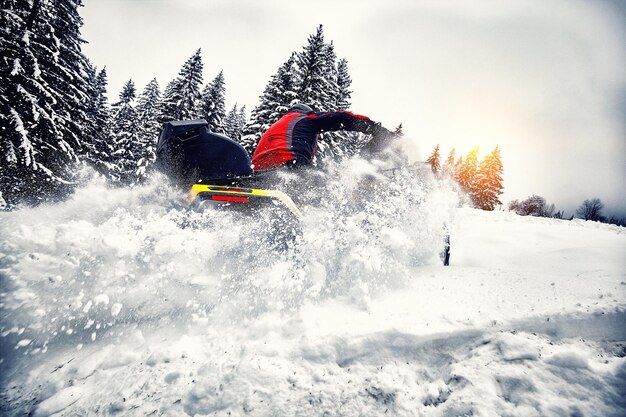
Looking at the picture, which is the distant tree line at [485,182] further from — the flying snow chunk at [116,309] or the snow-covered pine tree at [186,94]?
the flying snow chunk at [116,309]

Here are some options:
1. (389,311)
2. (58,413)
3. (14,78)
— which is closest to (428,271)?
(389,311)

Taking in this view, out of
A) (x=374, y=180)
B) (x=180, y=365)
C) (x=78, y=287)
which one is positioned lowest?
(x=180, y=365)

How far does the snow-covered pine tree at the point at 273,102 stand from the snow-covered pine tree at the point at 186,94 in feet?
15.7

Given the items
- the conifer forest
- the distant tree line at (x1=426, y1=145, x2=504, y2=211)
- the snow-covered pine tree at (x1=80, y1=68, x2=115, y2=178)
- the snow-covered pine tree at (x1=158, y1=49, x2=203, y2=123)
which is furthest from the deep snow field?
the distant tree line at (x1=426, y1=145, x2=504, y2=211)

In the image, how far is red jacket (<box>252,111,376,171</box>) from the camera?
13.7 ft

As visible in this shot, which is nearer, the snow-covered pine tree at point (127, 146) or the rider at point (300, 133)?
the rider at point (300, 133)

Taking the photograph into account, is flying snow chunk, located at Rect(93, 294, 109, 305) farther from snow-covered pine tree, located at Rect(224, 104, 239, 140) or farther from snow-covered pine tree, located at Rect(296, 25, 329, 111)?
snow-covered pine tree, located at Rect(224, 104, 239, 140)

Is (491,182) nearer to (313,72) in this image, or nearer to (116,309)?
(313,72)

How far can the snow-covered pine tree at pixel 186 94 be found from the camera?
19219 mm

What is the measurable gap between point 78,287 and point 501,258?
4.38 metres

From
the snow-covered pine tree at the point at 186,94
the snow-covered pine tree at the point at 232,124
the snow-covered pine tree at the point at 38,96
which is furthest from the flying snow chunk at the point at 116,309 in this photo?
the snow-covered pine tree at the point at 232,124

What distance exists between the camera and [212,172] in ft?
10.0

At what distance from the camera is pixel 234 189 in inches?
120

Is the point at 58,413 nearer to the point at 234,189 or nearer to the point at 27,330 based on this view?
the point at 27,330
